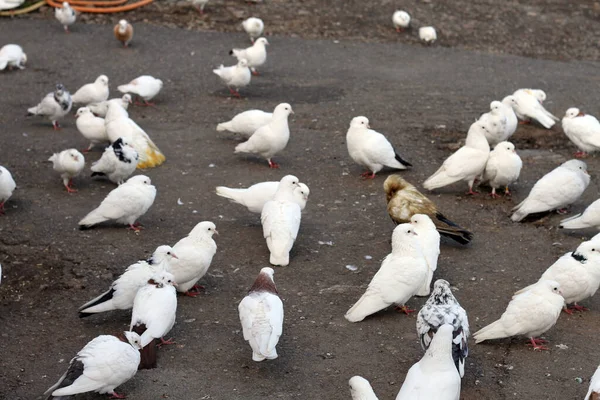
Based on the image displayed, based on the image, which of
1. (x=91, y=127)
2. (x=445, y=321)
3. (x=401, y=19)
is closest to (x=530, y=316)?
(x=445, y=321)

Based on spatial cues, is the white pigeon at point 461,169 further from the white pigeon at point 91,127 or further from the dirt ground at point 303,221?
the white pigeon at point 91,127

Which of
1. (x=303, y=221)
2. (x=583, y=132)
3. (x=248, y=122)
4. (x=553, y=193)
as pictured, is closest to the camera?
(x=553, y=193)

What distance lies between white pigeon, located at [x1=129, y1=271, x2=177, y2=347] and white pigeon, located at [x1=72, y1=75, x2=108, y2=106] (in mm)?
5400

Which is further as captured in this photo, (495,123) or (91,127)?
(91,127)

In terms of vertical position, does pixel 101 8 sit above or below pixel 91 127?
below

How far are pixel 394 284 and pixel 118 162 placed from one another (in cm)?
342

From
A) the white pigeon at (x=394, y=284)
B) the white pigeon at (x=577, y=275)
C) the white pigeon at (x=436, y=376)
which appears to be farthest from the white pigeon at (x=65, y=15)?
the white pigeon at (x=436, y=376)

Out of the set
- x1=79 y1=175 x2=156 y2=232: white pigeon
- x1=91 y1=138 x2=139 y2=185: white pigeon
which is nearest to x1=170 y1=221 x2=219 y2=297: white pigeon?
x1=79 y1=175 x2=156 y2=232: white pigeon

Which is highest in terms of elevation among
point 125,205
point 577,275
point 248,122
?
point 577,275

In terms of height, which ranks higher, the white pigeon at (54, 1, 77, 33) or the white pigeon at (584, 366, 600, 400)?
the white pigeon at (584, 366, 600, 400)

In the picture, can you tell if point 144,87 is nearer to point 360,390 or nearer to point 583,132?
point 583,132

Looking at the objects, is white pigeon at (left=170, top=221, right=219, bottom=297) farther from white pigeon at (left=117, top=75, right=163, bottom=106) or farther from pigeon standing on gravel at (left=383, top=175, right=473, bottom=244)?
white pigeon at (left=117, top=75, right=163, bottom=106)

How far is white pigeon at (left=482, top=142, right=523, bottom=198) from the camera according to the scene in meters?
8.60

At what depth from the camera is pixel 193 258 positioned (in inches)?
263
